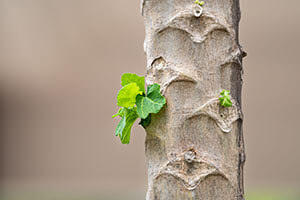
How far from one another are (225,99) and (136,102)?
131 mm

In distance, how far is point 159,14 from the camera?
53cm

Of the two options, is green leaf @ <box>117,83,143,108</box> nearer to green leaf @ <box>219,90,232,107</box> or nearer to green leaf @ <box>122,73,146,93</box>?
green leaf @ <box>122,73,146,93</box>

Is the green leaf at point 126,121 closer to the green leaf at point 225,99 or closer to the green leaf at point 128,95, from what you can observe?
the green leaf at point 128,95

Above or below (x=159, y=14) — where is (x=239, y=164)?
below

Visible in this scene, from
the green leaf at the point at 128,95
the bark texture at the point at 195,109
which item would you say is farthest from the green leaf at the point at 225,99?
the green leaf at the point at 128,95

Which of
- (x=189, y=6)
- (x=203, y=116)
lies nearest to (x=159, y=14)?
(x=189, y=6)

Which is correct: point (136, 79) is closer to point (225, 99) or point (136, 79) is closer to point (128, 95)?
point (128, 95)

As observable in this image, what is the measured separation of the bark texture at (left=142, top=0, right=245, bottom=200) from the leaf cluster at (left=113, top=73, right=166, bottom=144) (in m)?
0.01

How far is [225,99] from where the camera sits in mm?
500

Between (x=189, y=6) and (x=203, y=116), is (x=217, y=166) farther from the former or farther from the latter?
(x=189, y=6)

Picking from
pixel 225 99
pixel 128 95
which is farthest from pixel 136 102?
pixel 225 99

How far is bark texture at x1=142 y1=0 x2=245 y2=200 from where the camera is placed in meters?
0.49

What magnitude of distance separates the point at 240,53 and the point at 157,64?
126 mm

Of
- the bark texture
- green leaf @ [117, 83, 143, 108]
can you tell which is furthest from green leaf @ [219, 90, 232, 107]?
green leaf @ [117, 83, 143, 108]
